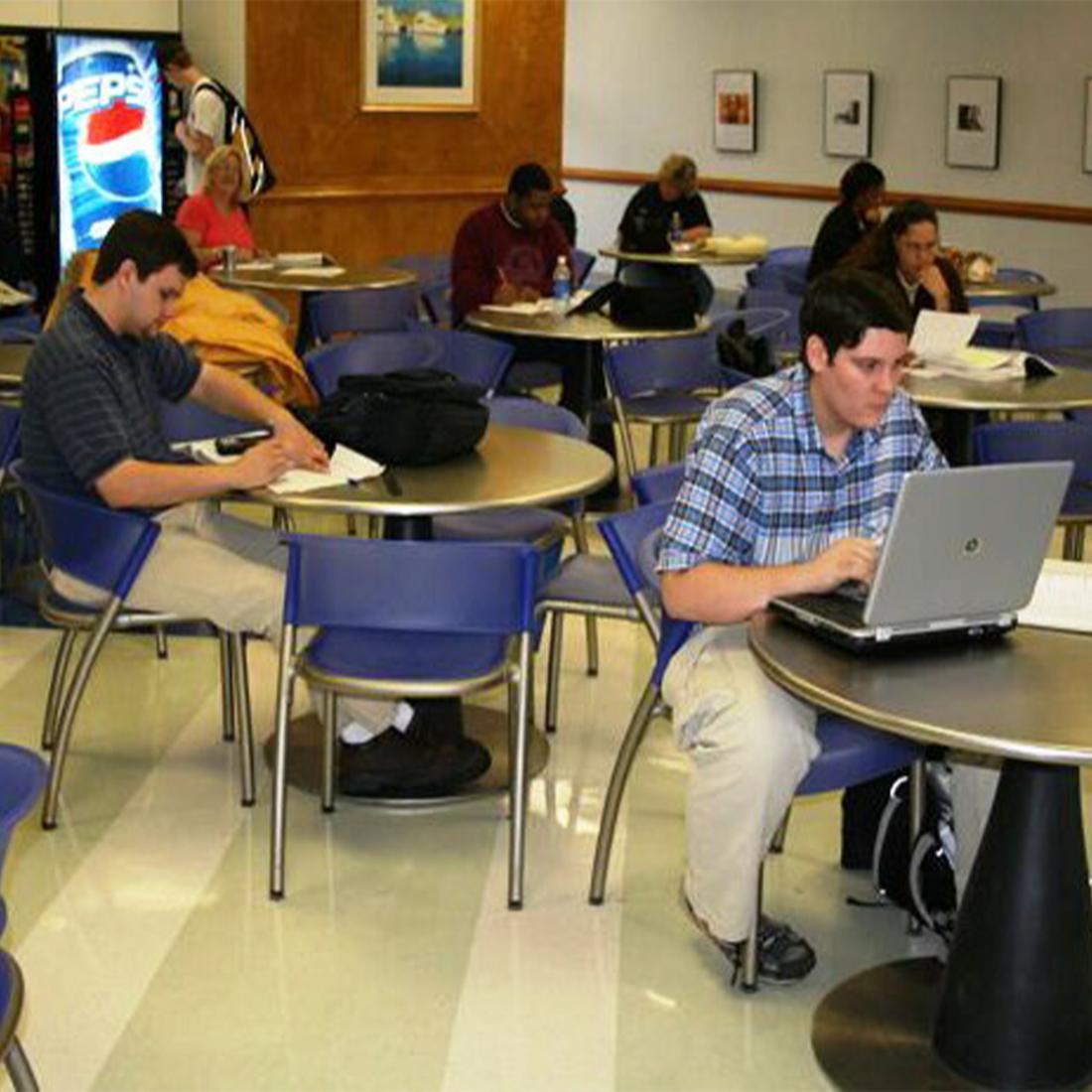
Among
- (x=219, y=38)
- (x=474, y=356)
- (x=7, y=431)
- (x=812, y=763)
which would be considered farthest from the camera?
Result: (x=219, y=38)

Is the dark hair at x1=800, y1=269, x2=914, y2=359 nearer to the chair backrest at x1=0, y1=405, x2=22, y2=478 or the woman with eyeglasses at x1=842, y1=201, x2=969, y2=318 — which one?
the chair backrest at x1=0, y1=405, x2=22, y2=478

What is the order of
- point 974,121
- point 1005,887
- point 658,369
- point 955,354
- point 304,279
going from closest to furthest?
1. point 1005,887
2. point 955,354
3. point 658,369
4. point 304,279
5. point 974,121

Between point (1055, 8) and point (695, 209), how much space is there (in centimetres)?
331

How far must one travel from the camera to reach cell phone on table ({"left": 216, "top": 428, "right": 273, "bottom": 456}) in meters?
4.64

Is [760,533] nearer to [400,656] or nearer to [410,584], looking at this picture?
[410,584]

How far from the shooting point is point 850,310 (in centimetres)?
365

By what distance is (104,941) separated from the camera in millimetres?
4000

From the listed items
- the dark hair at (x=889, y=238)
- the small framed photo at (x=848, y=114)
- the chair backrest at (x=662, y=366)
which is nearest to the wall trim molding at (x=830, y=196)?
the small framed photo at (x=848, y=114)

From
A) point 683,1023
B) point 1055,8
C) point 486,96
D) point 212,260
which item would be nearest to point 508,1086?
point 683,1023

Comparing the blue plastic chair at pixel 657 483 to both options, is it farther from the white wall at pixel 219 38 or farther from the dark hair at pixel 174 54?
the white wall at pixel 219 38

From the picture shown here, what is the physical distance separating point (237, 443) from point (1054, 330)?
13.2 feet

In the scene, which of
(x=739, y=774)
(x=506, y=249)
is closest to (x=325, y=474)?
(x=739, y=774)

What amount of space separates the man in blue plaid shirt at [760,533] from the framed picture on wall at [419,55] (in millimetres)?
7814

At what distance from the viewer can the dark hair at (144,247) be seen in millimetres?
Result: 4539
